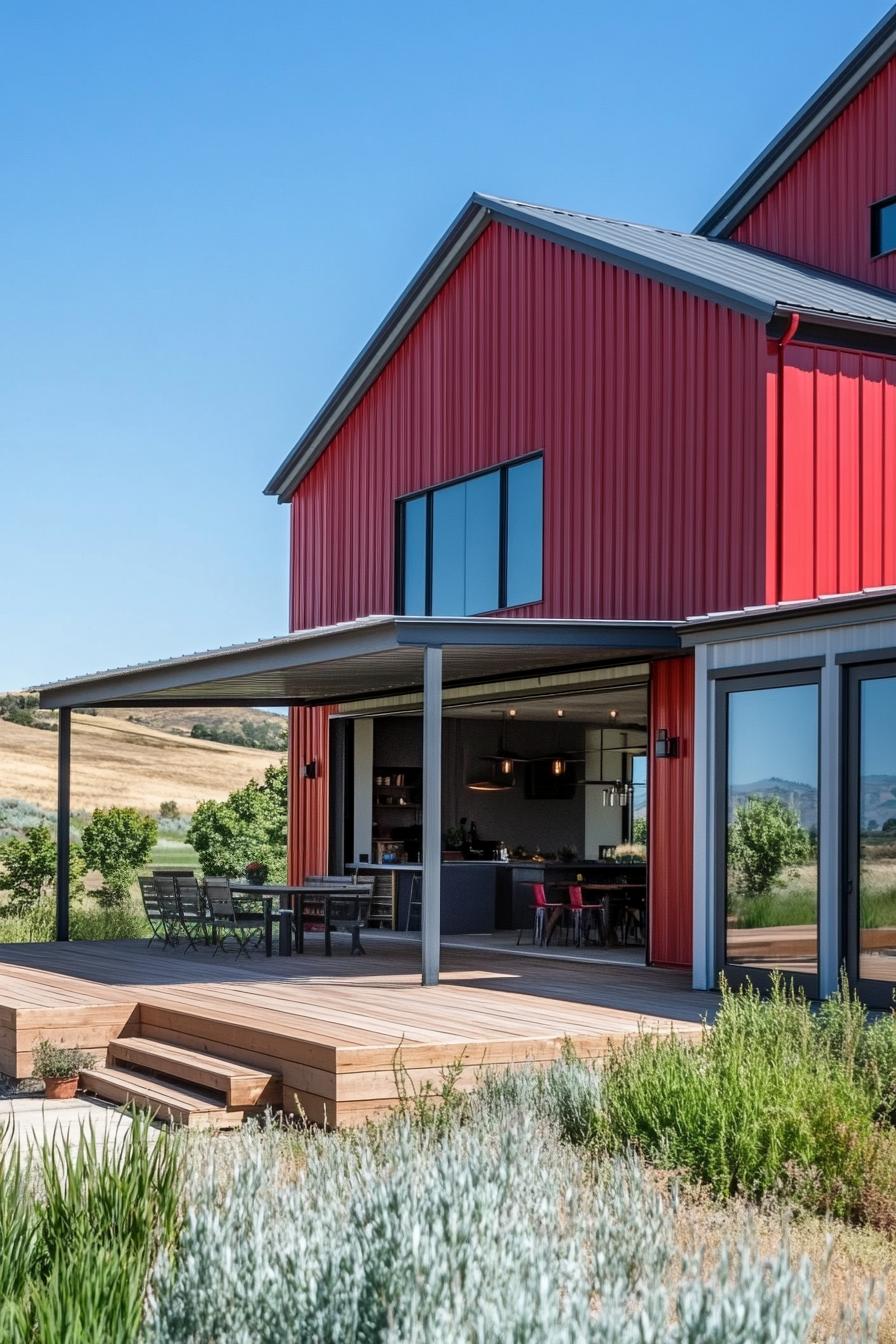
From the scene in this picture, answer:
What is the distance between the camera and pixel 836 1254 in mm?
5270

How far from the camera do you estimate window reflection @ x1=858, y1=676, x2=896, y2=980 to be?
975 centimetres

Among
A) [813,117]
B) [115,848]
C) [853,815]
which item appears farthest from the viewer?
[115,848]

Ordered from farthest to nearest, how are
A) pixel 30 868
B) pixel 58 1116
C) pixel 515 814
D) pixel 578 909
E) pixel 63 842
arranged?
pixel 30 868
pixel 515 814
pixel 63 842
pixel 578 909
pixel 58 1116

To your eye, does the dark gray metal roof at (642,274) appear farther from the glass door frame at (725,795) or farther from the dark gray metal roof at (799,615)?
the glass door frame at (725,795)

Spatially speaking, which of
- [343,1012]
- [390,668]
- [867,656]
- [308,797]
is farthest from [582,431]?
[343,1012]

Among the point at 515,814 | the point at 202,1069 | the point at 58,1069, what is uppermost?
the point at 515,814

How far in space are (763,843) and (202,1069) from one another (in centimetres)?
436

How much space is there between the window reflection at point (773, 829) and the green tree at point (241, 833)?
17.0 metres

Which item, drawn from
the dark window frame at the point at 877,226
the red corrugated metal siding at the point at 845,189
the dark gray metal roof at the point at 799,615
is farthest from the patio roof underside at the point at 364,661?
the red corrugated metal siding at the point at 845,189

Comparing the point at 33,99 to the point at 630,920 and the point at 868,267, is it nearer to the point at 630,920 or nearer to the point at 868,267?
the point at 868,267

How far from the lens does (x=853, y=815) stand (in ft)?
33.1

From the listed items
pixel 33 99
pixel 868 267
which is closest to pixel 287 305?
pixel 33 99

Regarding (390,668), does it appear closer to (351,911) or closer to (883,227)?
(351,911)

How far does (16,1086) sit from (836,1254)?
594 cm
